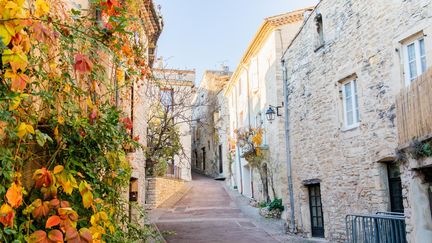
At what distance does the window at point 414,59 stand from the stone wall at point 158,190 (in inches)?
542

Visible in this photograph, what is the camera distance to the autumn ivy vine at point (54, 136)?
2.40m

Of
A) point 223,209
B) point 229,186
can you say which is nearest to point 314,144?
point 223,209

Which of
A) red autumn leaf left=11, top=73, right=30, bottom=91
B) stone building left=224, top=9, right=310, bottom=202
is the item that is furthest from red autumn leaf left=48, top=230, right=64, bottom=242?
stone building left=224, top=9, right=310, bottom=202

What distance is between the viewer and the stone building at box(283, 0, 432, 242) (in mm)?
8812

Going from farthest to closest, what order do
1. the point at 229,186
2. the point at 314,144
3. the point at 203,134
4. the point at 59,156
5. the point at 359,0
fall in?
the point at 203,134
the point at 229,186
the point at 314,144
the point at 359,0
the point at 59,156

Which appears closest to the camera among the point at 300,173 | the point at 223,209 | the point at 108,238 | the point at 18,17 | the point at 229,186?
the point at 18,17

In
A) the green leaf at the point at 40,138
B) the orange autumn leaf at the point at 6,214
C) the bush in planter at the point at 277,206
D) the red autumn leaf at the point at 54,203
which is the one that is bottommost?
the bush in planter at the point at 277,206

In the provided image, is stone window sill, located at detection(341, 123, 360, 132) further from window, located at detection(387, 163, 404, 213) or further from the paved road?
the paved road

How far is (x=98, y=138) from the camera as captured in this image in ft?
12.0

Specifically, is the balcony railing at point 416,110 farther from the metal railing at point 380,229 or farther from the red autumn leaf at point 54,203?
the red autumn leaf at point 54,203

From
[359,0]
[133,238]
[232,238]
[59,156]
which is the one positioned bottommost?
[232,238]

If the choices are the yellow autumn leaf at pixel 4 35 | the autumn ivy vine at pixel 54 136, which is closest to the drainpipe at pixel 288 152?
the autumn ivy vine at pixel 54 136

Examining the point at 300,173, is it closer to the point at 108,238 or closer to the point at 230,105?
the point at 108,238

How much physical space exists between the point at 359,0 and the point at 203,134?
2911cm
